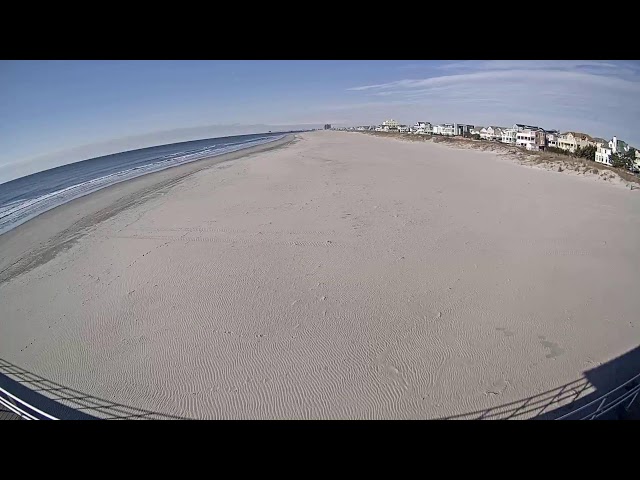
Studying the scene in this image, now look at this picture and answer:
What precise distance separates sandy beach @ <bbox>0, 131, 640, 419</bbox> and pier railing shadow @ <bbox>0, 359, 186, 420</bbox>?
87 millimetres

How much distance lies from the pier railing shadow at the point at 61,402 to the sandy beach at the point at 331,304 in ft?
0.28

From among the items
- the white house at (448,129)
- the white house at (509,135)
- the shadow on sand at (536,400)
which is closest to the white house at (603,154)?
the shadow on sand at (536,400)

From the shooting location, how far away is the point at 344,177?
13.1 meters

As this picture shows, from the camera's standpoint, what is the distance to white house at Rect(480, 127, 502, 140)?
3050 cm

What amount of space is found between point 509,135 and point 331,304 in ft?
99.5

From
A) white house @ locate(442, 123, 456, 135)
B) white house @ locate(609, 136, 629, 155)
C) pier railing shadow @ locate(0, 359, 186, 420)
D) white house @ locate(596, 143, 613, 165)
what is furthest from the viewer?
white house @ locate(442, 123, 456, 135)

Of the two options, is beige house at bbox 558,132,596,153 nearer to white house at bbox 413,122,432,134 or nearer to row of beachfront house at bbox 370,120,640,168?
row of beachfront house at bbox 370,120,640,168

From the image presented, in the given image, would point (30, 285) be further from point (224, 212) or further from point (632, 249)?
point (632, 249)

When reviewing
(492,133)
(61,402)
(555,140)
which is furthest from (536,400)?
(492,133)

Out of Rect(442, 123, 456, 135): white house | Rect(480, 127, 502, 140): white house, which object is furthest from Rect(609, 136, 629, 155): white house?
Rect(442, 123, 456, 135): white house

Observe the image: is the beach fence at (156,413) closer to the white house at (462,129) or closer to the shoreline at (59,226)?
the shoreline at (59,226)

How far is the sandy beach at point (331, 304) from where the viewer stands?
3221 millimetres
